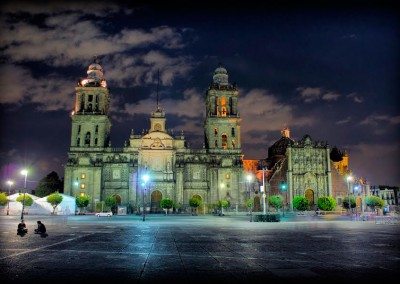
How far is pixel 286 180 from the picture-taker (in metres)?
93.2

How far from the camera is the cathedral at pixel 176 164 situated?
85656 mm

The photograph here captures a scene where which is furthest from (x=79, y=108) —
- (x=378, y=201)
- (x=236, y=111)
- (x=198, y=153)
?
(x=378, y=201)

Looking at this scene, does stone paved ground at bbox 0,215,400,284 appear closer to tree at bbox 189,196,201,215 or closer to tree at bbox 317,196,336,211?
tree at bbox 317,196,336,211

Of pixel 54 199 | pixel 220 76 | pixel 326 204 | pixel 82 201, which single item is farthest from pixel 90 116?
pixel 326 204

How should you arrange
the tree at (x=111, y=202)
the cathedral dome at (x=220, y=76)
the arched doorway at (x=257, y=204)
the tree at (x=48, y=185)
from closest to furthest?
the tree at (x=111, y=202)
the arched doorway at (x=257, y=204)
the cathedral dome at (x=220, y=76)
the tree at (x=48, y=185)

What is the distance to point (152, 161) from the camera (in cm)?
8675

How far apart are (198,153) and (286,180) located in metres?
22.4

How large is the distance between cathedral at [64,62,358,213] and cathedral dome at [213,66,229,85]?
1020 millimetres

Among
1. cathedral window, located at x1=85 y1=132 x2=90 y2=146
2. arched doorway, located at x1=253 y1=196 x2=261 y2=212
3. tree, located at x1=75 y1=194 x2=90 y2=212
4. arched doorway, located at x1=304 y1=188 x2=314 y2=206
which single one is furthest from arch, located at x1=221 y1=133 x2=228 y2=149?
tree, located at x1=75 y1=194 x2=90 y2=212

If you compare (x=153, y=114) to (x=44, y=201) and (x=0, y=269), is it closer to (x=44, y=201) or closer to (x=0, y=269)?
(x=44, y=201)

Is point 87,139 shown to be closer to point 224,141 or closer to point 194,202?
point 194,202

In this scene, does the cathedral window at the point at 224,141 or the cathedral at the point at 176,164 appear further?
the cathedral window at the point at 224,141

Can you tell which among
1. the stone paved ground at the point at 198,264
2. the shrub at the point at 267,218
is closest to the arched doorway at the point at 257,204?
the shrub at the point at 267,218

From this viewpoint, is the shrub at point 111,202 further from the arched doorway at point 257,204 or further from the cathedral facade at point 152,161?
the arched doorway at point 257,204
